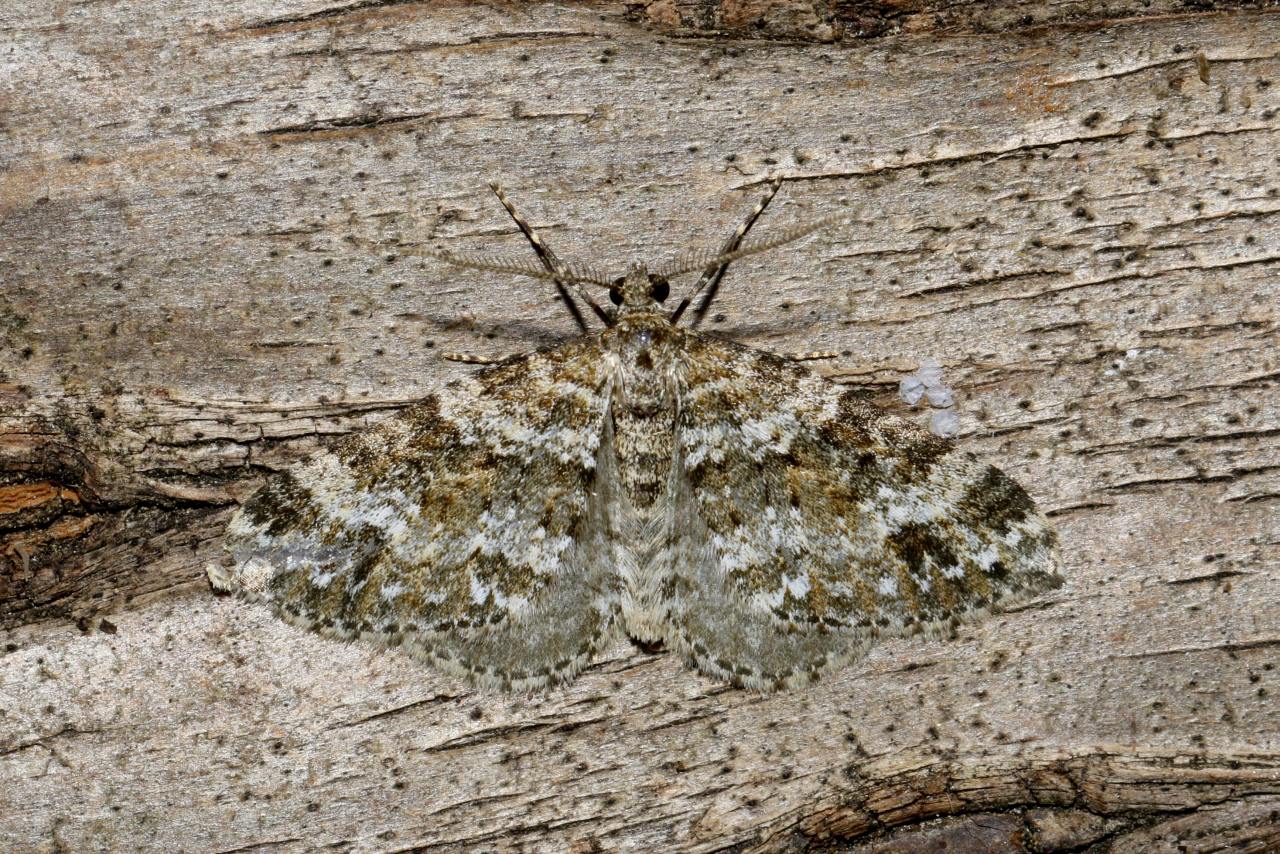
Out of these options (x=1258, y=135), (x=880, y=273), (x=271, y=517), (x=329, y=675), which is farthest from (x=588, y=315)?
(x=1258, y=135)

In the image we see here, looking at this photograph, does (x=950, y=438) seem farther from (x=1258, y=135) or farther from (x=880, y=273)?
(x=1258, y=135)

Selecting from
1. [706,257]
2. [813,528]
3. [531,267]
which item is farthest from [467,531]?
[706,257]

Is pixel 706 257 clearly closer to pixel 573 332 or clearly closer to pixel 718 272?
pixel 718 272

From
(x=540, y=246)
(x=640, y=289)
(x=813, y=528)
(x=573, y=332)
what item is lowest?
(x=813, y=528)

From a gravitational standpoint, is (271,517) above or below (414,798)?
above

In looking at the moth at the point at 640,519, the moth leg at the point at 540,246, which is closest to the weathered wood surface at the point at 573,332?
the moth leg at the point at 540,246
